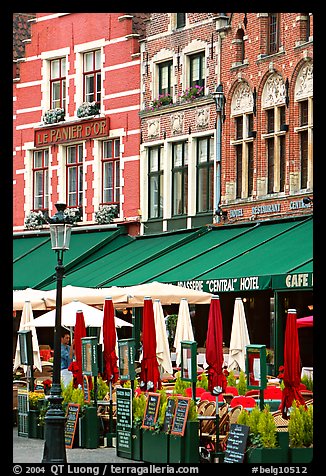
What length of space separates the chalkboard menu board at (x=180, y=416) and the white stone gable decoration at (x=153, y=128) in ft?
59.6

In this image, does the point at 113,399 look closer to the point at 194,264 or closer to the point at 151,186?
the point at 194,264

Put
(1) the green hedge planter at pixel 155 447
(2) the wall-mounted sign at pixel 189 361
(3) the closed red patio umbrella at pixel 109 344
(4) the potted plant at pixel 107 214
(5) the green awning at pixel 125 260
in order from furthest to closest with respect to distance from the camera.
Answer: (4) the potted plant at pixel 107 214, (5) the green awning at pixel 125 260, (3) the closed red patio umbrella at pixel 109 344, (2) the wall-mounted sign at pixel 189 361, (1) the green hedge planter at pixel 155 447

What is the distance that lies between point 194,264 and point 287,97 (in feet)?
14.0

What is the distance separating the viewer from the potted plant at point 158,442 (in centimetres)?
1580

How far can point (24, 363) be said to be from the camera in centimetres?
2111

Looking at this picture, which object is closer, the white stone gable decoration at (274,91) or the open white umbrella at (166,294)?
the open white umbrella at (166,294)

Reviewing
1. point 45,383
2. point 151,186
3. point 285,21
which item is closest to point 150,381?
point 45,383

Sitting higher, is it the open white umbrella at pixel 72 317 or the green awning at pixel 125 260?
the green awning at pixel 125 260

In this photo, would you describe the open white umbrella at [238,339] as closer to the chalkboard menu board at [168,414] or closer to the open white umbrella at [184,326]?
the open white umbrella at [184,326]

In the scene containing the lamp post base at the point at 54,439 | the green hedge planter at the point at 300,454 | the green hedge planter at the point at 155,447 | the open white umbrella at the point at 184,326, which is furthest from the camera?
the open white umbrella at the point at 184,326

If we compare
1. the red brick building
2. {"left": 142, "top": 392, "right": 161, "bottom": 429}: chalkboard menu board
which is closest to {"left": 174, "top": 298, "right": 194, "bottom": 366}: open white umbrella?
{"left": 142, "top": 392, "right": 161, "bottom": 429}: chalkboard menu board

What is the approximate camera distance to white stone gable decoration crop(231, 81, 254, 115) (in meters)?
29.8

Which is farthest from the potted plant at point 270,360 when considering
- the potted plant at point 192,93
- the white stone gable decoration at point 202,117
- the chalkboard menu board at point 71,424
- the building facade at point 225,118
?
the chalkboard menu board at point 71,424
